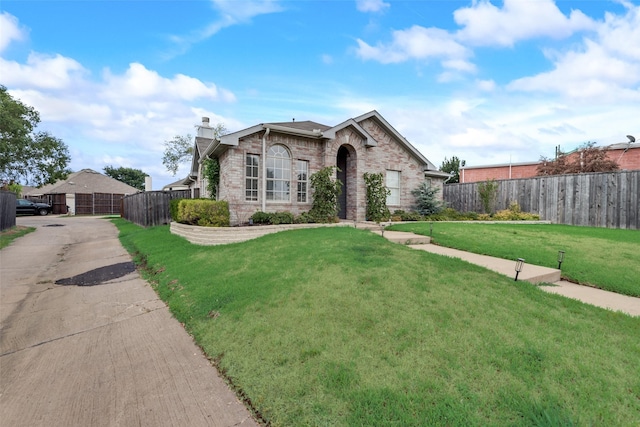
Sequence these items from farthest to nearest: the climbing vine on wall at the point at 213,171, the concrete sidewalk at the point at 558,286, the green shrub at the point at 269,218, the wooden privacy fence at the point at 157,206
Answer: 1. the wooden privacy fence at the point at 157,206
2. the climbing vine on wall at the point at 213,171
3. the green shrub at the point at 269,218
4. the concrete sidewalk at the point at 558,286

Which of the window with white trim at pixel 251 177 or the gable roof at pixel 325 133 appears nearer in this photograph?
the gable roof at pixel 325 133

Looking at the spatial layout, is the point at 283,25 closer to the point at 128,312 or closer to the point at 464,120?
the point at 128,312

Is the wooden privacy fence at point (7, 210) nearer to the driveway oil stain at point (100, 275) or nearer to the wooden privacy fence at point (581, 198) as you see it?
the driveway oil stain at point (100, 275)

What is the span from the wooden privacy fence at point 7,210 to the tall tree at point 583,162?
107 feet

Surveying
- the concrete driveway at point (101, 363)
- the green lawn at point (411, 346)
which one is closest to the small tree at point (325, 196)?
the green lawn at point (411, 346)

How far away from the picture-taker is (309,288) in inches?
171

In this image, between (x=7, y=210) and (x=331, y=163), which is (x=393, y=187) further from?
(x=7, y=210)

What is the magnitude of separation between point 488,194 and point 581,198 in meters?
3.68

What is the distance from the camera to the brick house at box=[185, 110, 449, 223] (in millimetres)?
10305

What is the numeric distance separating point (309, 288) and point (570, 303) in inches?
139

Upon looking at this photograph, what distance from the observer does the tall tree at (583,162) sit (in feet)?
60.9

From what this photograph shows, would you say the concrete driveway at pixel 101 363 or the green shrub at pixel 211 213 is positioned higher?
the green shrub at pixel 211 213

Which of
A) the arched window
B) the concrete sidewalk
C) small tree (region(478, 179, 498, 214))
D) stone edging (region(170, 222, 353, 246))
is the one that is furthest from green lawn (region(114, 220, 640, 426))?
small tree (region(478, 179, 498, 214))

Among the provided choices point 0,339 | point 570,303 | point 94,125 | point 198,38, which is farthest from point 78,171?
point 570,303
